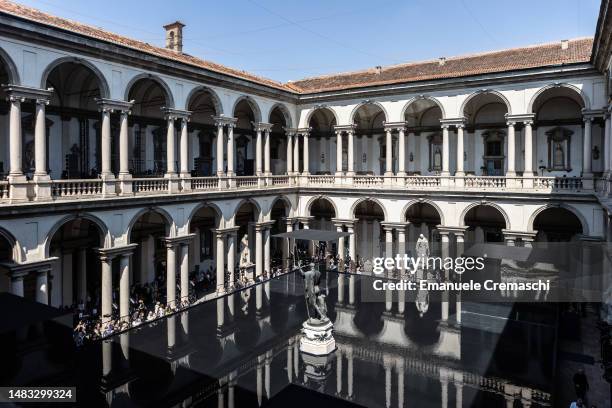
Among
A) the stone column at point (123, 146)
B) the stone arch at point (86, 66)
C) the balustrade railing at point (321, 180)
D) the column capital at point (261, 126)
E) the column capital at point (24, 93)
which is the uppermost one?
the stone arch at point (86, 66)

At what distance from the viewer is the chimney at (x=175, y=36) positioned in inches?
1196

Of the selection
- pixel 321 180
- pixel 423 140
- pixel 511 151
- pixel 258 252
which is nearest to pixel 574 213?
pixel 511 151

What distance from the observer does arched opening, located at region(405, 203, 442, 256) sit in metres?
30.3

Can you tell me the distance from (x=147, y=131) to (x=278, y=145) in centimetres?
1123

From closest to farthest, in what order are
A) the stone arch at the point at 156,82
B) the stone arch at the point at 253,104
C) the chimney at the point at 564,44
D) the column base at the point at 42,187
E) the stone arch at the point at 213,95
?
the column base at the point at 42,187 → the stone arch at the point at 156,82 → the stone arch at the point at 213,95 → the chimney at the point at 564,44 → the stone arch at the point at 253,104

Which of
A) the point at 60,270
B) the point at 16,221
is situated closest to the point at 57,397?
the point at 16,221

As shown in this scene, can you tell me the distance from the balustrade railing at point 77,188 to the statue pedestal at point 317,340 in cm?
1039

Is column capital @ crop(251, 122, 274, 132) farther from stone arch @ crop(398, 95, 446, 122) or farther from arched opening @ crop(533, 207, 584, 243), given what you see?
arched opening @ crop(533, 207, 584, 243)

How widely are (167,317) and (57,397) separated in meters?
7.55

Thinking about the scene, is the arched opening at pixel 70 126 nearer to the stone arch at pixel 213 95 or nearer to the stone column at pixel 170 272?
the stone arch at pixel 213 95

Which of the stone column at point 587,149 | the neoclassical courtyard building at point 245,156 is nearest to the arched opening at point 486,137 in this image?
the neoclassical courtyard building at point 245,156

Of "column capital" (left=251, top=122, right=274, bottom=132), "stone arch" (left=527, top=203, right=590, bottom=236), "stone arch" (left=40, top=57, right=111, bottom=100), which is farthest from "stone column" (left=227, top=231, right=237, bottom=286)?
"stone arch" (left=527, top=203, right=590, bottom=236)

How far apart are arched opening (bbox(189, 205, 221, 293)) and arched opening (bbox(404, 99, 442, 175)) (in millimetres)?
13792

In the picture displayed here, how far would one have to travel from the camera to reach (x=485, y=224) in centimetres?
2856
